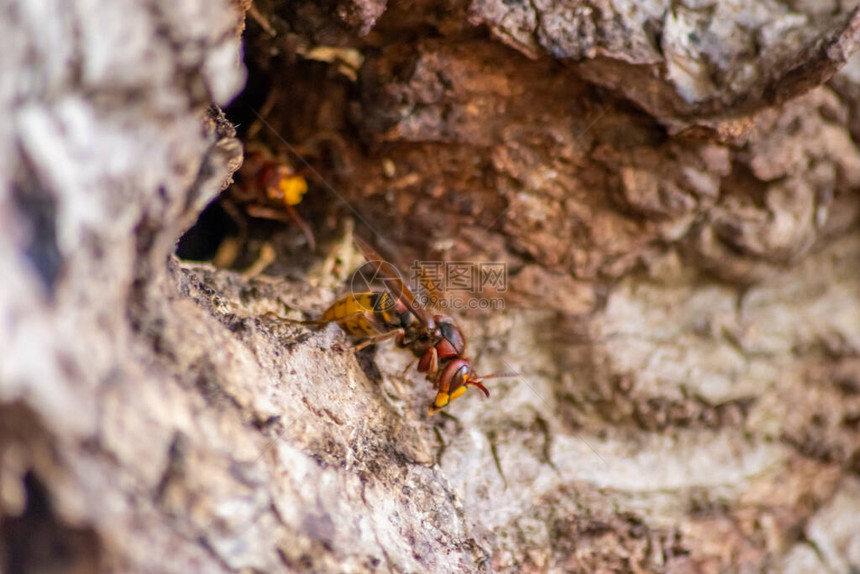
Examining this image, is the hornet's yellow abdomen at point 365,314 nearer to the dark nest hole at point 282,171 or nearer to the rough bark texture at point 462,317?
the rough bark texture at point 462,317

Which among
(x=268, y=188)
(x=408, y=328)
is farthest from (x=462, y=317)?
(x=268, y=188)

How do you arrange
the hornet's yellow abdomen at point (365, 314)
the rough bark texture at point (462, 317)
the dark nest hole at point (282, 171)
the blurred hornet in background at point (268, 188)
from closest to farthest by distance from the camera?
the rough bark texture at point (462, 317) < the hornet's yellow abdomen at point (365, 314) < the dark nest hole at point (282, 171) < the blurred hornet in background at point (268, 188)

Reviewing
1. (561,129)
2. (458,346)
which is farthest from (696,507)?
(561,129)

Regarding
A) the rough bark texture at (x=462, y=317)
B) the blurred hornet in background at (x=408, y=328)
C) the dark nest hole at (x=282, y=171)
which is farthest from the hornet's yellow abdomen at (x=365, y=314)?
the dark nest hole at (x=282, y=171)

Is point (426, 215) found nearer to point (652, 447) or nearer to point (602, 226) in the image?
point (602, 226)

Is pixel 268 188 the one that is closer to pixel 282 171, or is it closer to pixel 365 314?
pixel 282 171

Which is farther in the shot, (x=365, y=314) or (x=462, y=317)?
(x=462, y=317)
